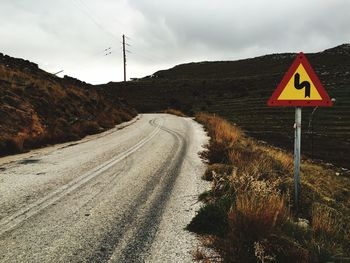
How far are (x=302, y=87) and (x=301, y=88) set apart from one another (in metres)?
0.02

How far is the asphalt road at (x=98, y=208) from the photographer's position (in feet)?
14.7

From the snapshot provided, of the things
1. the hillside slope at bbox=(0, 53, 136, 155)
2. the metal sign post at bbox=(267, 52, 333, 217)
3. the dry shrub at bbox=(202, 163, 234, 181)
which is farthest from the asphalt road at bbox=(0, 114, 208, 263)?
the hillside slope at bbox=(0, 53, 136, 155)

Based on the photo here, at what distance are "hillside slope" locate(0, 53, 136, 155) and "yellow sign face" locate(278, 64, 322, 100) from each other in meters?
10.3

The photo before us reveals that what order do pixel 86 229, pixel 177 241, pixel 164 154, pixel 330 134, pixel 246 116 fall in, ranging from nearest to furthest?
pixel 177 241, pixel 86 229, pixel 164 154, pixel 330 134, pixel 246 116

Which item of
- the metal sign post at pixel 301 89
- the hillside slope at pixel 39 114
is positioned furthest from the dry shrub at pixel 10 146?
the metal sign post at pixel 301 89

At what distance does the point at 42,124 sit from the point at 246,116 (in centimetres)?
2003

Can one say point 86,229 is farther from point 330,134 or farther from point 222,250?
point 330,134

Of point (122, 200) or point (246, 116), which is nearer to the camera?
point (122, 200)

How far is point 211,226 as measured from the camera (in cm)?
521

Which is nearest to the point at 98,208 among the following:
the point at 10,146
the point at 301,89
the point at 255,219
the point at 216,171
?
the point at 255,219

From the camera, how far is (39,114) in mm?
18969

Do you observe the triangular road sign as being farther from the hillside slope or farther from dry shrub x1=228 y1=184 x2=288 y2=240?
the hillside slope

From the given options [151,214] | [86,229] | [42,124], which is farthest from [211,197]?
[42,124]

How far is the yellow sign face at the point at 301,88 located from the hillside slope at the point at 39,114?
1034cm
